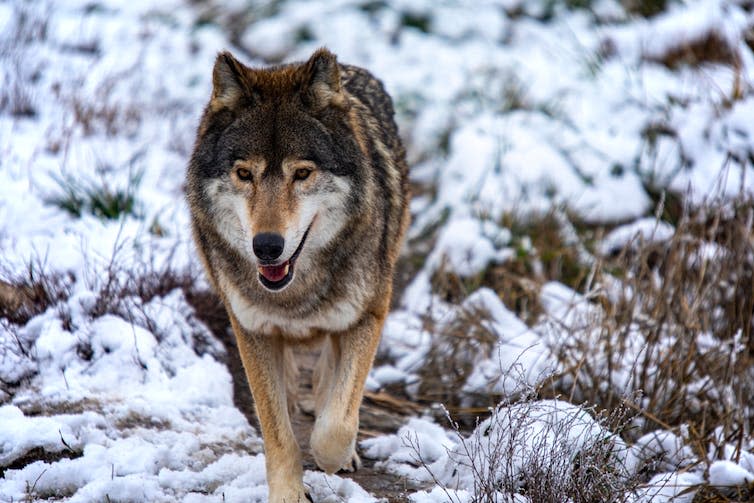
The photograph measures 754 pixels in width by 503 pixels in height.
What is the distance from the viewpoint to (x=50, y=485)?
11.5 feet

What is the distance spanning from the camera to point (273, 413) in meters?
3.85

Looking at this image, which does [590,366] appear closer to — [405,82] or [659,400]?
[659,400]

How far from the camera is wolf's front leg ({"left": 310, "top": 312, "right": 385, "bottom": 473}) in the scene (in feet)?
12.3

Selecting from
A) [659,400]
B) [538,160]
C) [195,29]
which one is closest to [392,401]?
Answer: [659,400]

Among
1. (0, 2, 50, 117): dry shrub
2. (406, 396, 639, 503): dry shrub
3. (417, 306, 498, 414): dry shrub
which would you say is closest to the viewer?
(406, 396, 639, 503): dry shrub

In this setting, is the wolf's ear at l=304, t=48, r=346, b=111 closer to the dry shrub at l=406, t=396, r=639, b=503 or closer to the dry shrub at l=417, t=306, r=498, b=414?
the dry shrub at l=406, t=396, r=639, b=503

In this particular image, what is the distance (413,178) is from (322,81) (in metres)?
4.21

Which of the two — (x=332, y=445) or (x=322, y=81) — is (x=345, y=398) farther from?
(x=322, y=81)

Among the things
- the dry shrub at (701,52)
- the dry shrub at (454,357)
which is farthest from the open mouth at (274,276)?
the dry shrub at (701,52)

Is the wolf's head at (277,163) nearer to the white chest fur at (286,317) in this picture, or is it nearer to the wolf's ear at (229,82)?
the wolf's ear at (229,82)

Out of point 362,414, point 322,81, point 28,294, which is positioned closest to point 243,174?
point 322,81

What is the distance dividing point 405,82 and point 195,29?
8.81 ft

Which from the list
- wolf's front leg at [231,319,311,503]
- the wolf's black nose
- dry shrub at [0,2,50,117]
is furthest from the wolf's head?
dry shrub at [0,2,50,117]

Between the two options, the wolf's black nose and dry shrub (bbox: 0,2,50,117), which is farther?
dry shrub (bbox: 0,2,50,117)
